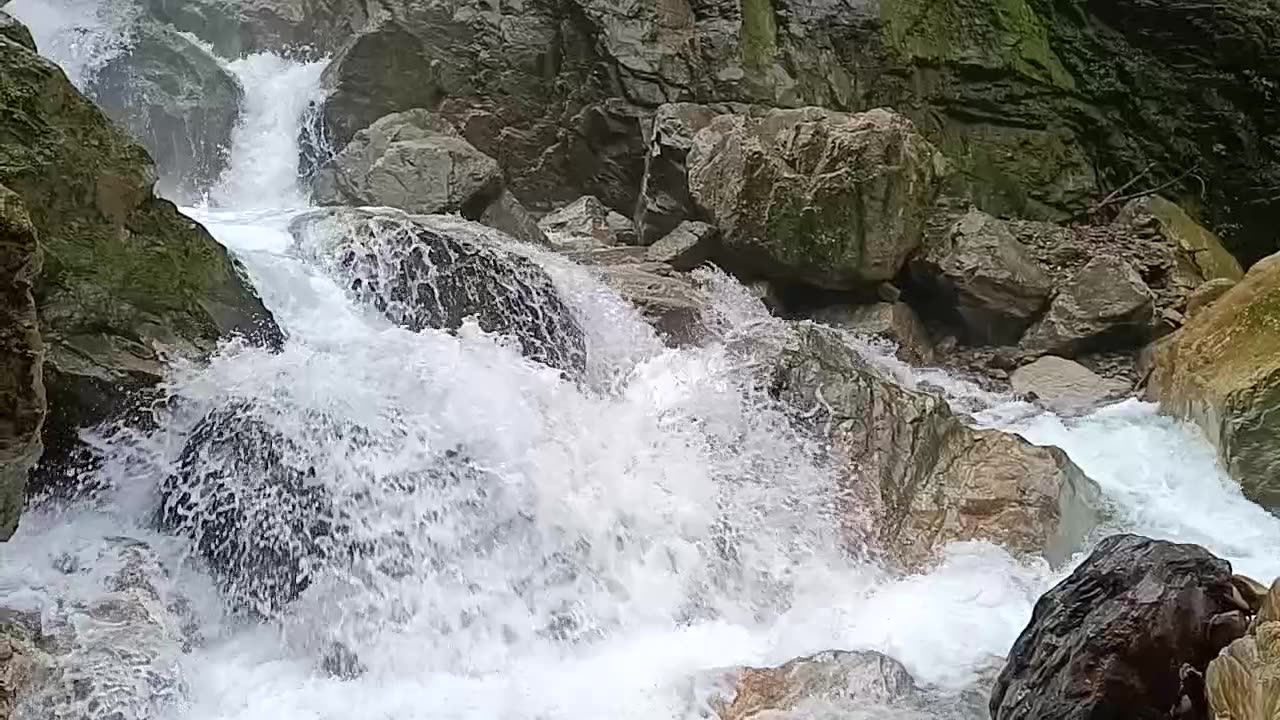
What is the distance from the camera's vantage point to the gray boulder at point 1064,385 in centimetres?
953

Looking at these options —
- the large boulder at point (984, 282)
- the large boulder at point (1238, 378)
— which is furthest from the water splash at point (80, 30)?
the large boulder at point (1238, 378)

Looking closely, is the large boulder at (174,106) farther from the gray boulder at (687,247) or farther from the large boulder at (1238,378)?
the large boulder at (1238,378)

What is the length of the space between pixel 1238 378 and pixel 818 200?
3.77 metres

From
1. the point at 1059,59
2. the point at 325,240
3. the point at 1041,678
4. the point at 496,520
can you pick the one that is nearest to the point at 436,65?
the point at 325,240

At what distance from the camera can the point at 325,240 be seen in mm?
8695

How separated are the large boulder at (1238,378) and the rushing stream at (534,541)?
197mm

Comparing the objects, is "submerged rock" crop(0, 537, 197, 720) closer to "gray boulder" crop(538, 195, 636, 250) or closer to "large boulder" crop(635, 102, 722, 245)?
"gray boulder" crop(538, 195, 636, 250)

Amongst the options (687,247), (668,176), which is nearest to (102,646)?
(687,247)

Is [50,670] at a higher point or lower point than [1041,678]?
lower

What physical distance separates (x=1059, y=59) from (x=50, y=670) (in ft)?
41.9

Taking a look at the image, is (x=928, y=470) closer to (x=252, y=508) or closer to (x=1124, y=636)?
(x=1124, y=636)

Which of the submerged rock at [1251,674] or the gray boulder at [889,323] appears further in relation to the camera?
the gray boulder at [889,323]

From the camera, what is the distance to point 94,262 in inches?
255

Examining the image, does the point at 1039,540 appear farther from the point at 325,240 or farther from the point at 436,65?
the point at 436,65
